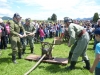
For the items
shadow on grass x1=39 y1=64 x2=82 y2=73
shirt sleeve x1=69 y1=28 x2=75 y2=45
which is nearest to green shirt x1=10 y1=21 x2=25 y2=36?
shadow on grass x1=39 y1=64 x2=82 y2=73

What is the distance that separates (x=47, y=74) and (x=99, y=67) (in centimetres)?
308

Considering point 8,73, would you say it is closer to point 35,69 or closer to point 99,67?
point 35,69

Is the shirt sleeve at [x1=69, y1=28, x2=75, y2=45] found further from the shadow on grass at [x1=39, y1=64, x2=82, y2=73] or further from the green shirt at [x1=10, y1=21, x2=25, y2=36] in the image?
the green shirt at [x1=10, y1=21, x2=25, y2=36]

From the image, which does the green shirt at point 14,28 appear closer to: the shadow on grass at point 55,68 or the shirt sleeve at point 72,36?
the shadow on grass at point 55,68

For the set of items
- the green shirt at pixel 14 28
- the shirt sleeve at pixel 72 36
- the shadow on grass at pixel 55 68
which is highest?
the green shirt at pixel 14 28

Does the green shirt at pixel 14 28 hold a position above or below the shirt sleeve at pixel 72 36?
above

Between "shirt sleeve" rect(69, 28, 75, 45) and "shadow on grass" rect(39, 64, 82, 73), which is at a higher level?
"shirt sleeve" rect(69, 28, 75, 45)

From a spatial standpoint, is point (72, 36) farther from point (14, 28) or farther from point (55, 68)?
Result: point (14, 28)

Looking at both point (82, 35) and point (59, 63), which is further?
point (59, 63)

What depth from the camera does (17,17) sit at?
7.82 meters

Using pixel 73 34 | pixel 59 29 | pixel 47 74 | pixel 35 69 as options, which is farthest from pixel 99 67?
pixel 59 29

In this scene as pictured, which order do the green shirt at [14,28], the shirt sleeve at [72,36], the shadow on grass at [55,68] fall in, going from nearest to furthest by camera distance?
the shirt sleeve at [72,36], the shadow on grass at [55,68], the green shirt at [14,28]

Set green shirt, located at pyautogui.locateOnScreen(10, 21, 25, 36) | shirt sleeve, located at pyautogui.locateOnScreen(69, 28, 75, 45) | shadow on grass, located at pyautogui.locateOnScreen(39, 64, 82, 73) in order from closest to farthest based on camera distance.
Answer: shirt sleeve, located at pyautogui.locateOnScreen(69, 28, 75, 45) < shadow on grass, located at pyautogui.locateOnScreen(39, 64, 82, 73) < green shirt, located at pyautogui.locateOnScreen(10, 21, 25, 36)

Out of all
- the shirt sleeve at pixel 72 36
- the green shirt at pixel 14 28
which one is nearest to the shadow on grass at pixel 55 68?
the shirt sleeve at pixel 72 36
